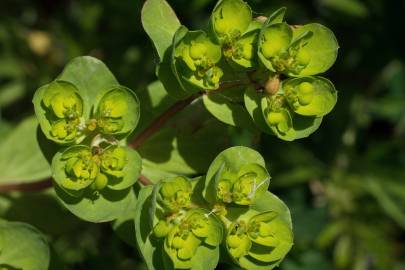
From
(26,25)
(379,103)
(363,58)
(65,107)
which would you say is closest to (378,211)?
(379,103)

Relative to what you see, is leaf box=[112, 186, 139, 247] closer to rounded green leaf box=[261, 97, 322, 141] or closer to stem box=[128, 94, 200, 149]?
stem box=[128, 94, 200, 149]

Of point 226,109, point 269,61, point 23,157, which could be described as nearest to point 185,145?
point 226,109

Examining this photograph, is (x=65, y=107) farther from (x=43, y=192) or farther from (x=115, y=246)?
(x=115, y=246)

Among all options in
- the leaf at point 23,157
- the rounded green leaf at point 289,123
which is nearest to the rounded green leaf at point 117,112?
the rounded green leaf at point 289,123

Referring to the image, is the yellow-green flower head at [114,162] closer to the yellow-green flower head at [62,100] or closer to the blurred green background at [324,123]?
the yellow-green flower head at [62,100]

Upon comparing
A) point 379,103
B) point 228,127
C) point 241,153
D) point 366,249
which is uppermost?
point 241,153

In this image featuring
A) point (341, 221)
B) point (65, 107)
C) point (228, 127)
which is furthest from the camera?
point (341, 221)

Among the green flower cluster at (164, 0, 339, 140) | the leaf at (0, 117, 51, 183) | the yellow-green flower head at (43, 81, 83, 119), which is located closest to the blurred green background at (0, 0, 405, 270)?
the leaf at (0, 117, 51, 183)
